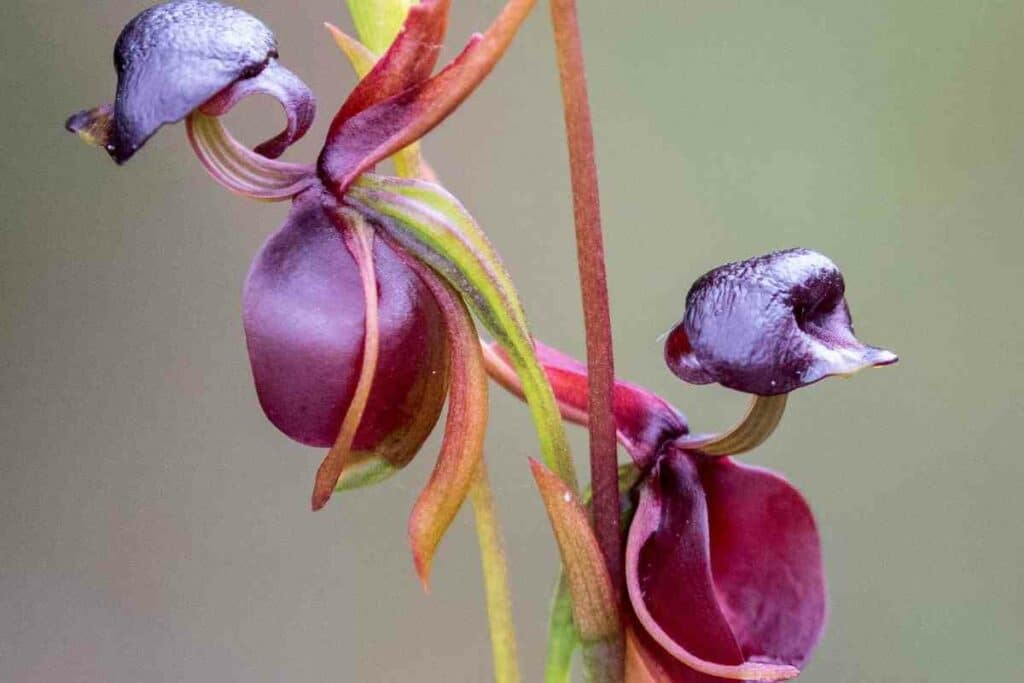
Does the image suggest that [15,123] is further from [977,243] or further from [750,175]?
[977,243]

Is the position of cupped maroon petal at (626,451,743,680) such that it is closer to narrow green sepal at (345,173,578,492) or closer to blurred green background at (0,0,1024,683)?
narrow green sepal at (345,173,578,492)

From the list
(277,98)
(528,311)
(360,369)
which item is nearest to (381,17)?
(277,98)

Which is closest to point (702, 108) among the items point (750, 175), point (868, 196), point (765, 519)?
point (750, 175)

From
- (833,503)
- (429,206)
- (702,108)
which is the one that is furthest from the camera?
(702,108)

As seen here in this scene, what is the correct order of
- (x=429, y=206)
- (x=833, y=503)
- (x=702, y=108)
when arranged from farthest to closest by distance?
(x=702, y=108) → (x=833, y=503) → (x=429, y=206)

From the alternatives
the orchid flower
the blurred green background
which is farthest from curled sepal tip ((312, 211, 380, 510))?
the blurred green background

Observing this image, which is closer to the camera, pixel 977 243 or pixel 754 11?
pixel 977 243
